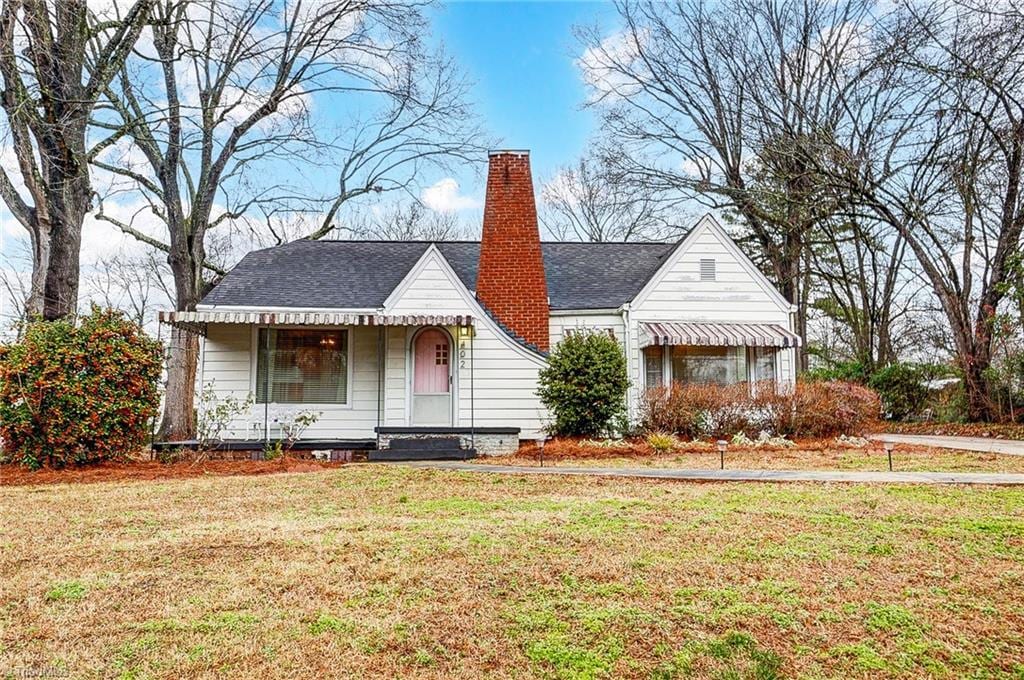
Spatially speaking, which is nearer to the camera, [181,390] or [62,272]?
[62,272]

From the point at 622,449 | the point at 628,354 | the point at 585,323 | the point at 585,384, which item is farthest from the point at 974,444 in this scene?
the point at 585,323

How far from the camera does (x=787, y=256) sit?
2277 centimetres

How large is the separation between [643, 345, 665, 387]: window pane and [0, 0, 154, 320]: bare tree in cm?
1157

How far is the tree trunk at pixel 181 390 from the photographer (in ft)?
52.6

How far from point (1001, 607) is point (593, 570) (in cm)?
247

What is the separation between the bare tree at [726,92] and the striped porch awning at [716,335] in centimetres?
685

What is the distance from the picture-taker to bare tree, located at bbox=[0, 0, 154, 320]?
1155 cm

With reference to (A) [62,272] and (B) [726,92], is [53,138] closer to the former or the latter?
(A) [62,272]

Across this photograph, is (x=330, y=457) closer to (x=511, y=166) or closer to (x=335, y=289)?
(x=335, y=289)

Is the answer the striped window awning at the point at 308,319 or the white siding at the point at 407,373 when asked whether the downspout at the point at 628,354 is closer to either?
the white siding at the point at 407,373

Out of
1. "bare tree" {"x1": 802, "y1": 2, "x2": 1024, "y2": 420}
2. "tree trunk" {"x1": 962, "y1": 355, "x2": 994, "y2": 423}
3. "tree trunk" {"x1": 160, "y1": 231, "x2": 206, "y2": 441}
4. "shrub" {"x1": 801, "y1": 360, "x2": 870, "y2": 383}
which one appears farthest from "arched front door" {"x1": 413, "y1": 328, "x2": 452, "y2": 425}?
"shrub" {"x1": 801, "y1": 360, "x2": 870, "y2": 383}

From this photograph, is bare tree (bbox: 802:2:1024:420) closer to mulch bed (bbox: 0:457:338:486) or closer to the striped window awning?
the striped window awning

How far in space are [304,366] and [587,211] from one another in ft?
68.2

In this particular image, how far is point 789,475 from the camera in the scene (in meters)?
8.85
